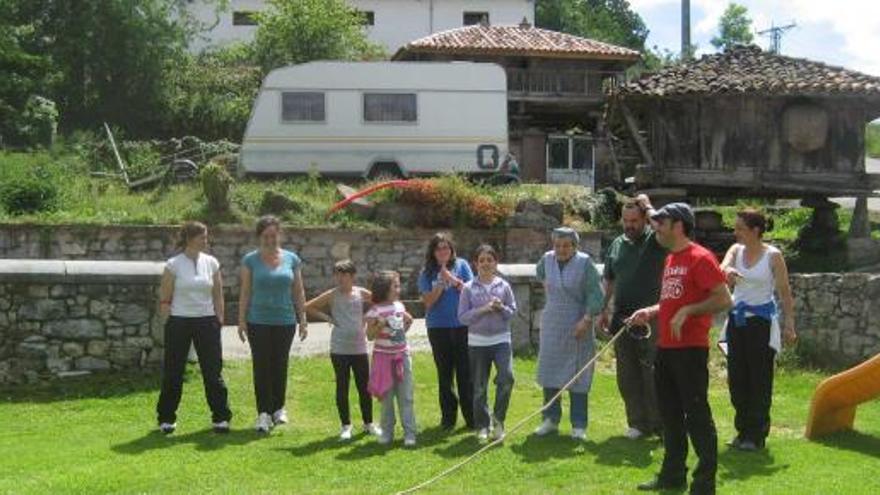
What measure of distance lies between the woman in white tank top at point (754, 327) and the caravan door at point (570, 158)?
851 inches

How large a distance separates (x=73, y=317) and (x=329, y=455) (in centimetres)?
402

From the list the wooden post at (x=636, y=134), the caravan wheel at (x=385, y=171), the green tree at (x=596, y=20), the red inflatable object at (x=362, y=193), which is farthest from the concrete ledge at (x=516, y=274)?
the green tree at (x=596, y=20)

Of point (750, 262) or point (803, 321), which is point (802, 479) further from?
point (803, 321)

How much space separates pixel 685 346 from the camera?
611 cm

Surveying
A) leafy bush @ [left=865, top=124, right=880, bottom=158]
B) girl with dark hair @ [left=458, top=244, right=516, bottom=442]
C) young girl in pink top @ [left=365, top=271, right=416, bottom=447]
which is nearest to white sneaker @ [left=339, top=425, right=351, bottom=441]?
young girl in pink top @ [left=365, top=271, right=416, bottom=447]

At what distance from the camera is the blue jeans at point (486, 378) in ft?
25.8

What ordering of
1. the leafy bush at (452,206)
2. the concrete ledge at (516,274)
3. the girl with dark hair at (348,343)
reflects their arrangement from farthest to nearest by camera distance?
the leafy bush at (452,206), the concrete ledge at (516,274), the girl with dark hair at (348,343)

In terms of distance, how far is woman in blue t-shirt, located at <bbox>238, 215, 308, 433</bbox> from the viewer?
322 inches

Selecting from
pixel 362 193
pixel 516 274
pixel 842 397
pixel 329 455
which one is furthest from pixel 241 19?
pixel 842 397

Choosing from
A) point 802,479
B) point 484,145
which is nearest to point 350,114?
point 484,145

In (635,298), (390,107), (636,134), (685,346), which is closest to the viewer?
(685,346)

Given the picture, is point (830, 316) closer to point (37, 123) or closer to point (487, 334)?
point (487, 334)

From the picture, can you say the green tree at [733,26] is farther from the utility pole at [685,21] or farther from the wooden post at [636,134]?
the wooden post at [636,134]

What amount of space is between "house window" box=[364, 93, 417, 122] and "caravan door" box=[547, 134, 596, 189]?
727 cm
